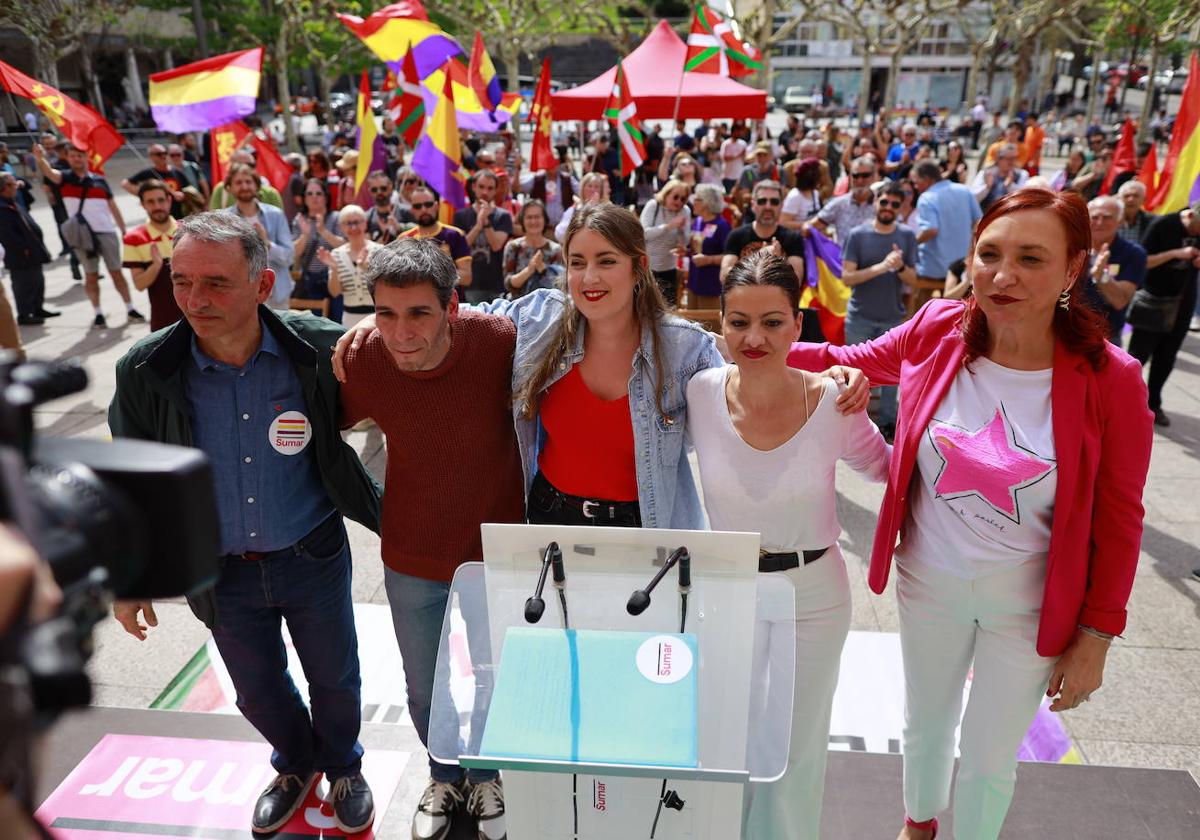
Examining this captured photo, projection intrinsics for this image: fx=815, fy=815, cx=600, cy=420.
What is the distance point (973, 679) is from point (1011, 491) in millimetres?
599

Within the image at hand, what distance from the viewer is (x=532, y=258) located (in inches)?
265

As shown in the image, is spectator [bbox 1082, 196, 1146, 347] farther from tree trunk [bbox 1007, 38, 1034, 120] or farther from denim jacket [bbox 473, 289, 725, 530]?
tree trunk [bbox 1007, 38, 1034, 120]

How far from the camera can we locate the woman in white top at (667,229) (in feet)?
24.1

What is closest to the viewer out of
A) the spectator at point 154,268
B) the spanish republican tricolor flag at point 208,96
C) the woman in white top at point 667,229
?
the spectator at point 154,268

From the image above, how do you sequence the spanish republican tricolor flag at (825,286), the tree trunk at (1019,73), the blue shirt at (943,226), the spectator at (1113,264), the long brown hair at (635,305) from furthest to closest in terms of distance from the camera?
the tree trunk at (1019,73) < the blue shirt at (943,226) < the spanish republican tricolor flag at (825,286) < the spectator at (1113,264) < the long brown hair at (635,305)

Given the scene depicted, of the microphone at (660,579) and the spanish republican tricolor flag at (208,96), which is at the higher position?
the spanish republican tricolor flag at (208,96)

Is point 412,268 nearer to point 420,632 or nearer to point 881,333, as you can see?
point 420,632

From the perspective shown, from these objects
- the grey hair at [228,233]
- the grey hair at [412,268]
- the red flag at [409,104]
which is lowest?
the grey hair at [412,268]

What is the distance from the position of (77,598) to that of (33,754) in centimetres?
13

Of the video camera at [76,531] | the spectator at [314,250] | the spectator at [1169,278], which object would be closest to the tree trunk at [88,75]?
the spectator at [314,250]

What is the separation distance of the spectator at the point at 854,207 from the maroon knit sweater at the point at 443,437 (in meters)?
5.89

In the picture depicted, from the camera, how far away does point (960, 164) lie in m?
13.4

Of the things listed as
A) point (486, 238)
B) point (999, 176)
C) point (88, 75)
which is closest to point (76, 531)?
point (486, 238)

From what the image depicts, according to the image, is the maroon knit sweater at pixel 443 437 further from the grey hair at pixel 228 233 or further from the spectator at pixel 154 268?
the spectator at pixel 154 268
